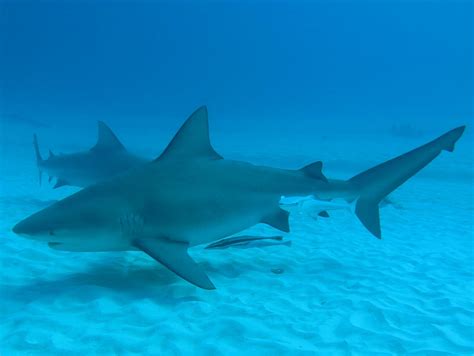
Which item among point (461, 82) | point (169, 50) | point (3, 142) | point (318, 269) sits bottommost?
point (318, 269)

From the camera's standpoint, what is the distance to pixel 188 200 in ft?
14.1

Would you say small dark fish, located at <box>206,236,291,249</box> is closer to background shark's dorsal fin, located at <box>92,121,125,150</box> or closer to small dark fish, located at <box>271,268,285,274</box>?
small dark fish, located at <box>271,268,285,274</box>

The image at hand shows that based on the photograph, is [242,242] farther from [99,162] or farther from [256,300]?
[99,162]

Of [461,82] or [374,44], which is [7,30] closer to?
[461,82]

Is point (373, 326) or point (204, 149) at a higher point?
point (204, 149)

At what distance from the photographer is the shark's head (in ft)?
11.8

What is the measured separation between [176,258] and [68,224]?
0.96 metres

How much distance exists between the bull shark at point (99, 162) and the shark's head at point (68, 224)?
3.75m

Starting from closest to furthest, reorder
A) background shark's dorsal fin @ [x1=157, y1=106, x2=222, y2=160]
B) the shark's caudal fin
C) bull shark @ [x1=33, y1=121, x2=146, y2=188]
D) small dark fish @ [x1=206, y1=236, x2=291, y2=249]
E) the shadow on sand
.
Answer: the shadow on sand, background shark's dorsal fin @ [x1=157, y1=106, x2=222, y2=160], small dark fish @ [x1=206, y1=236, x2=291, y2=249], the shark's caudal fin, bull shark @ [x1=33, y1=121, x2=146, y2=188]

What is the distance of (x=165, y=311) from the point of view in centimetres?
364

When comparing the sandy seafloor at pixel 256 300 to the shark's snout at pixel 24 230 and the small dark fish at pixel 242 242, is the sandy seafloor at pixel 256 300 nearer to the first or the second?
the small dark fish at pixel 242 242

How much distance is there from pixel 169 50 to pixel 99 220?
163042mm

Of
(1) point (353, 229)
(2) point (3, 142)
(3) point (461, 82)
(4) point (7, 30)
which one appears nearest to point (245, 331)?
(1) point (353, 229)

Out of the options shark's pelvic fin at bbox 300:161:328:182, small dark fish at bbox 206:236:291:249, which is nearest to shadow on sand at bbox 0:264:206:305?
small dark fish at bbox 206:236:291:249
